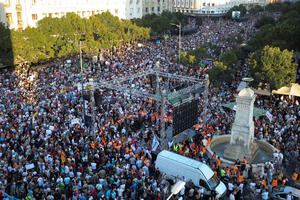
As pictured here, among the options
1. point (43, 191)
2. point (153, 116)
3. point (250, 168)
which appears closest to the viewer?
point (43, 191)

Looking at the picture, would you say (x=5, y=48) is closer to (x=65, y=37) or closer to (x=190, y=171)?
(x=65, y=37)

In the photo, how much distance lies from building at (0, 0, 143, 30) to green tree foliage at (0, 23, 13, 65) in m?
12.6

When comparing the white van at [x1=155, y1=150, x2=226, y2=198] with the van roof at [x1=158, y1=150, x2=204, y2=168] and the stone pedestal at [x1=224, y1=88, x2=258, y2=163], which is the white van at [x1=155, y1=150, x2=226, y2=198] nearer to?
the van roof at [x1=158, y1=150, x2=204, y2=168]

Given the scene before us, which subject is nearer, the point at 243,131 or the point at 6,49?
the point at 243,131

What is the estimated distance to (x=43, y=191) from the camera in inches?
574

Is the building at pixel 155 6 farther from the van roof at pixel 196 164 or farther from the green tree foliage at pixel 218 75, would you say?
the van roof at pixel 196 164

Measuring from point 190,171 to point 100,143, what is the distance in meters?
6.75

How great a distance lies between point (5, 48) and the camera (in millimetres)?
37562

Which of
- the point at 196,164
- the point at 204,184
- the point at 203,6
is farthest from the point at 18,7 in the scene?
the point at 203,6

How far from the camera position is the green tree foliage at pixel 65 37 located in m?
39.2

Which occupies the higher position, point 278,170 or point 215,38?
point 215,38

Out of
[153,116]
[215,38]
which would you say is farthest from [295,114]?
[215,38]

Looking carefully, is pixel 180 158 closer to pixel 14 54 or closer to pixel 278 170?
pixel 278 170

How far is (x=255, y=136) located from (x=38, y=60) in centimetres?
3128
